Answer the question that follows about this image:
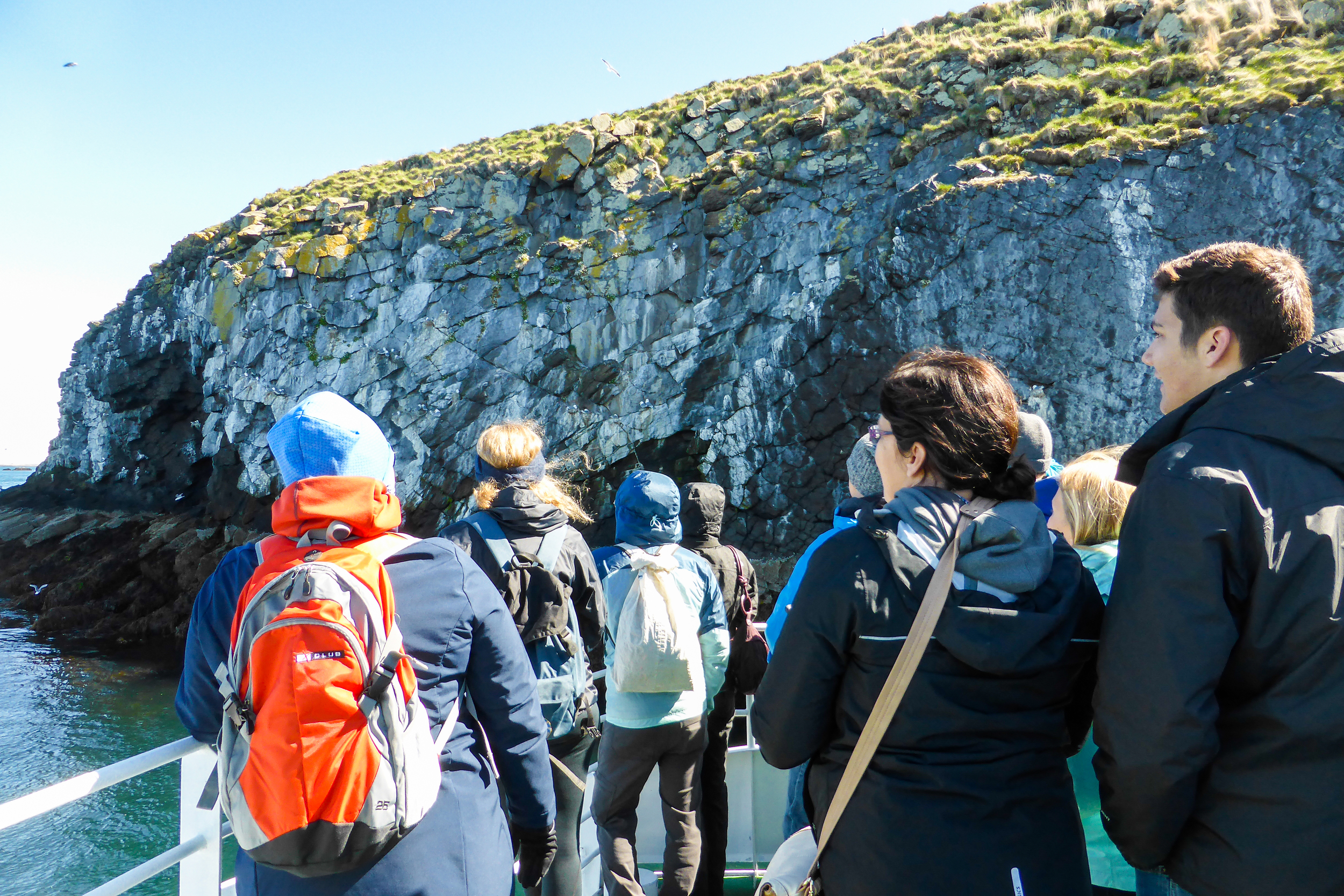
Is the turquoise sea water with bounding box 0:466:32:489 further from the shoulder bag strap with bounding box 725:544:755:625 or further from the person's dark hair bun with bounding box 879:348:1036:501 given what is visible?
the person's dark hair bun with bounding box 879:348:1036:501

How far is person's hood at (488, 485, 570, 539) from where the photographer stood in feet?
9.58

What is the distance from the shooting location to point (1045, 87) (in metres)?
17.4

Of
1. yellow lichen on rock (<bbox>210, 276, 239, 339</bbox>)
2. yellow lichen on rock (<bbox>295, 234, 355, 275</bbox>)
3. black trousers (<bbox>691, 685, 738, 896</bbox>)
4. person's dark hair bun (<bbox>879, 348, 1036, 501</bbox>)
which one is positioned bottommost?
black trousers (<bbox>691, 685, 738, 896</bbox>)

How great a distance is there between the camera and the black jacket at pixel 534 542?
2879 millimetres

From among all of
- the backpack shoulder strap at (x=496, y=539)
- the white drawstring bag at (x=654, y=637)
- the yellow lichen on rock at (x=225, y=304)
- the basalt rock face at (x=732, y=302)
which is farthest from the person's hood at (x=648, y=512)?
the yellow lichen on rock at (x=225, y=304)

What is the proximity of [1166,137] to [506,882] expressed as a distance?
729 inches

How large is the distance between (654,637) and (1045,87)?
63.7ft

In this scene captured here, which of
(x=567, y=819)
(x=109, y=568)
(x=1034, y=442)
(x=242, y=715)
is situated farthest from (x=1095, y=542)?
(x=109, y=568)

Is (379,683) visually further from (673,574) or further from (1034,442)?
(1034,442)

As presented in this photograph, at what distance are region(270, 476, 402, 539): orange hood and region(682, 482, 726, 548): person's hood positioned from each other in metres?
2.34

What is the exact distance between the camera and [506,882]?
182cm

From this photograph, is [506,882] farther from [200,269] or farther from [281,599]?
[200,269]

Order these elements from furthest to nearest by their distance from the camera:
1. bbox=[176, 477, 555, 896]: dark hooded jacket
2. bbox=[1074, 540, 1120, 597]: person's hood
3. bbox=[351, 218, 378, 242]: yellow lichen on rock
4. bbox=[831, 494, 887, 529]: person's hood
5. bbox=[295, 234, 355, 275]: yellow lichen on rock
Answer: bbox=[351, 218, 378, 242]: yellow lichen on rock, bbox=[295, 234, 355, 275]: yellow lichen on rock, bbox=[831, 494, 887, 529]: person's hood, bbox=[1074, 540, 1120, 597]: person's hood, bbox=[176, 477, 555, 896]: dark hooded jacket

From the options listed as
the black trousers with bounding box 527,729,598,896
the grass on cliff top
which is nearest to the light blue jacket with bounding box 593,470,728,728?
the black trousers with bounding box 527,729,598,896
